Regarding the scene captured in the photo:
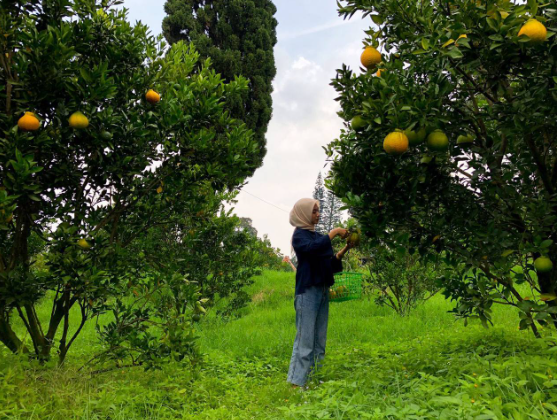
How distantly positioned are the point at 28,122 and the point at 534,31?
11.2 feet

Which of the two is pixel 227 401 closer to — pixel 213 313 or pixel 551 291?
pixel 551 291

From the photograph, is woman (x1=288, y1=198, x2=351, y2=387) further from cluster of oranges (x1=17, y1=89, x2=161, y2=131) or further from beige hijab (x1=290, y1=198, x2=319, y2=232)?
cluster of oranges (x1=17, y1=89, x2=161, y2=131)

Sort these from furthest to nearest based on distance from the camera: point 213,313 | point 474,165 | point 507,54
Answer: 1. point 213,313
2. point 474,165
3. point 507,54

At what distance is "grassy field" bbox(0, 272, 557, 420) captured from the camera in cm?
247

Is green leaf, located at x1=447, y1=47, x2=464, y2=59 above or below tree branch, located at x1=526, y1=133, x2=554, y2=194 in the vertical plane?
above

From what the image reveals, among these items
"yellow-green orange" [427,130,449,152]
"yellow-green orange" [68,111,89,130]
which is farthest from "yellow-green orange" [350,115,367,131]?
"yellow-green orange" [68,111,89,130]

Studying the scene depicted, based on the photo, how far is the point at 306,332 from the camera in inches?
159

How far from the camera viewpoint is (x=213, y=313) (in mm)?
8422

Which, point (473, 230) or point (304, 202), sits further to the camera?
point (304, 202)

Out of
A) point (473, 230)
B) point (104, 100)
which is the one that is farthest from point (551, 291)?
point (104, 100)

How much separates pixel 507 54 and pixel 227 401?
3537mm

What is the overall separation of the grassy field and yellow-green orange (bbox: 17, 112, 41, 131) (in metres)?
1.77

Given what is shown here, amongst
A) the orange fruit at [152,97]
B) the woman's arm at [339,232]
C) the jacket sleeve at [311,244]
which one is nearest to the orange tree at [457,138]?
the woman's arm at [339,232]

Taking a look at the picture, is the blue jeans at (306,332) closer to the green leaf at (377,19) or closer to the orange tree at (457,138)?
the orange tree at (457,138)
